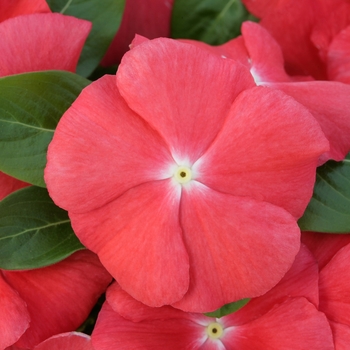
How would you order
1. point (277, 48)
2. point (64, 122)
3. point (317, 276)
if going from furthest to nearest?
point (277, 48) < point (317, 276) < point (64, 122)

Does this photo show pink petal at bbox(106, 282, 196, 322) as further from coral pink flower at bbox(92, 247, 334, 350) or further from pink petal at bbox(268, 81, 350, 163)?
pink petal at bbox(268, 81, 350, 163)

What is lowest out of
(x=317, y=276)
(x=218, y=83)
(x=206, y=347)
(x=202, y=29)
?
(x=206, y=347)

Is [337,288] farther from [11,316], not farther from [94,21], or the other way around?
[94,21]

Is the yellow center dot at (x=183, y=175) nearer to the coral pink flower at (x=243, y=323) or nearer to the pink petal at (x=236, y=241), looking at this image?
the pink petal at (x=236, y=241)

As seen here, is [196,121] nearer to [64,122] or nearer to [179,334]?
[64,122]

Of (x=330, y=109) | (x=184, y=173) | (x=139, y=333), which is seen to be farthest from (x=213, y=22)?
(x=139, y=333)

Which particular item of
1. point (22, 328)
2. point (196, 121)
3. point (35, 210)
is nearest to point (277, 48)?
point (196, 121)

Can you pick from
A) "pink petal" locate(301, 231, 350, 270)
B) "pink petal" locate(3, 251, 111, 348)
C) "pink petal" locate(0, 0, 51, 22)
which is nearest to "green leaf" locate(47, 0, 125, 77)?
"pink petal" locate(0, 0, 51, 22)
